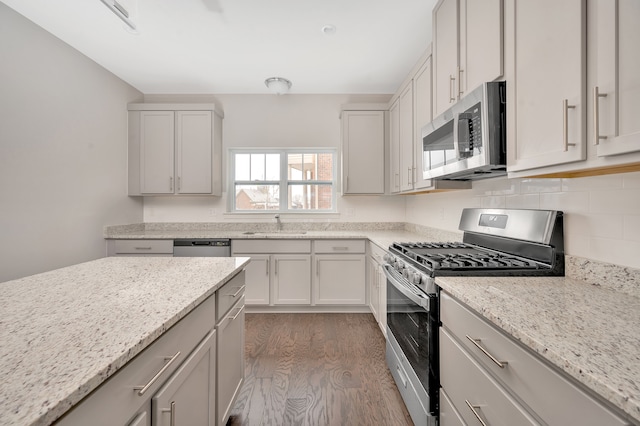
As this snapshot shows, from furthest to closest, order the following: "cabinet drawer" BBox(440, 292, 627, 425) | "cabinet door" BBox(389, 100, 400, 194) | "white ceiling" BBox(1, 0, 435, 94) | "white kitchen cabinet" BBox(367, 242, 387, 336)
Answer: "cabinet door" BBox(389, 100, 400, 194), "white kitchen cabinet" BBox(367, 242, 387, 336), "white ceiling" BBox(1, 0, 435, 94), "cabinet drawer" BBox(440, 292, 627, 425)

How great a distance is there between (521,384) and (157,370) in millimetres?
1045

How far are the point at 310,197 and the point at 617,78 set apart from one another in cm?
323

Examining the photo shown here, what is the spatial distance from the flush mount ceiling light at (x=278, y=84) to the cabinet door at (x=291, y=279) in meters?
1.99

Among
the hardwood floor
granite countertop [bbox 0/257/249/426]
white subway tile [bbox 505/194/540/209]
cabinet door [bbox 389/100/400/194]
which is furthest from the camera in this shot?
cabinet door [bbox 389/100/400/194]

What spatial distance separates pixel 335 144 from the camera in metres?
3.79

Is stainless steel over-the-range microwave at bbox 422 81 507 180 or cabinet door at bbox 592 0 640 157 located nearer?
cabinet door at bbox 592 0 640 157

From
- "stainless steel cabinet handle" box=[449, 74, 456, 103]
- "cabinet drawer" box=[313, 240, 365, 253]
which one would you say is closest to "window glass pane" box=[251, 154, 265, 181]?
"cabinet drawer" box=[313, 240, 365, 253]

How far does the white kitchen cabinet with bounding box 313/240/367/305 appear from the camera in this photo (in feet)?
10.5

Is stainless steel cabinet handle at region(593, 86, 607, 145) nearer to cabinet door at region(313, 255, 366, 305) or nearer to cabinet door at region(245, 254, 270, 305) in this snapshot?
cabinet door at region(313, 255, 366, 305)

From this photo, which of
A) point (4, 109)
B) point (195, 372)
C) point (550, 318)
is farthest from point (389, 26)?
point (4, 109)

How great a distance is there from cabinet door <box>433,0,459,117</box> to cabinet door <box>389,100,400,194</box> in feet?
3.37

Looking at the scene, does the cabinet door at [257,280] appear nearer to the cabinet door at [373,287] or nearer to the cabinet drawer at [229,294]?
the cabinet door at [373,287]

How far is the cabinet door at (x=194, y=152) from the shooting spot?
348cm

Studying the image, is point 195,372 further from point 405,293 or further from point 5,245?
point 5,245
